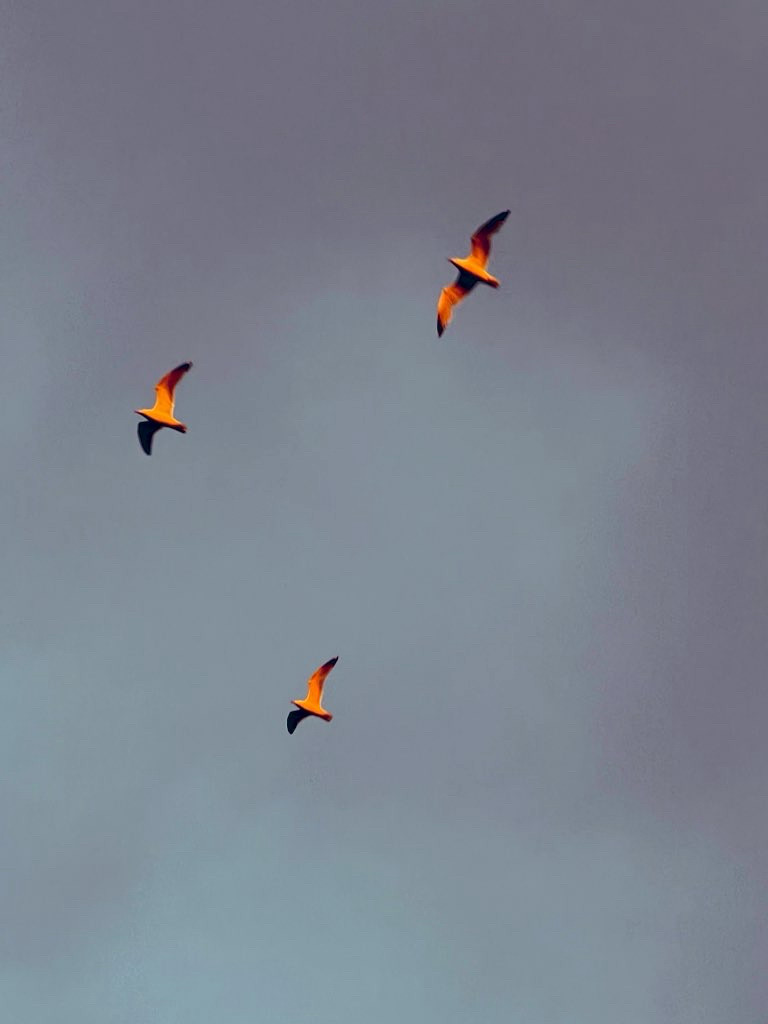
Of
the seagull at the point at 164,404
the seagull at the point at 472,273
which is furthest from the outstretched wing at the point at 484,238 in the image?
the seagull at the point at 164,404

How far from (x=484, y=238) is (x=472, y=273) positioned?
7.90 feet

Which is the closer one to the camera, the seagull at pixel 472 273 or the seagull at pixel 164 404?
the seagull at pixel 472 273

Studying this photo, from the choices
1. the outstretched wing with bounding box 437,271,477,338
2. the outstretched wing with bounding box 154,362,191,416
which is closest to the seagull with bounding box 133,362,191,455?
the outstretched wing with bounding box 154,362,191,416

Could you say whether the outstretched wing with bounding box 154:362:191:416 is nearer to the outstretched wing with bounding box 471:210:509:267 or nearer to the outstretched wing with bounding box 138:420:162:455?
the outstretched wing with bounding box 138:420:162:455

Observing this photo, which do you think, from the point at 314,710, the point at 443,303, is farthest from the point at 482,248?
the point at 314,710

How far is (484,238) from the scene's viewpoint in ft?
377

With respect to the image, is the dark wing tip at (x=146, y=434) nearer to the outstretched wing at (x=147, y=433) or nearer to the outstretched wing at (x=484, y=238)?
the outstretched wing at (x=147, y=433)

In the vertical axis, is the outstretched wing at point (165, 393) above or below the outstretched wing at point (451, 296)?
below

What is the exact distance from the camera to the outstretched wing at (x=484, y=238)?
373 feet

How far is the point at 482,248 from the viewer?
115500 millimetres

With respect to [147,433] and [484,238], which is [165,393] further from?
[484,238]

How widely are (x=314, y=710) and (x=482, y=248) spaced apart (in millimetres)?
39478

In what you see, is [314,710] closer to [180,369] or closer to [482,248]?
[180,369]

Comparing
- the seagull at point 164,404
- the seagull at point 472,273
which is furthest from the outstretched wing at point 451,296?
the seagull at point 164,404
